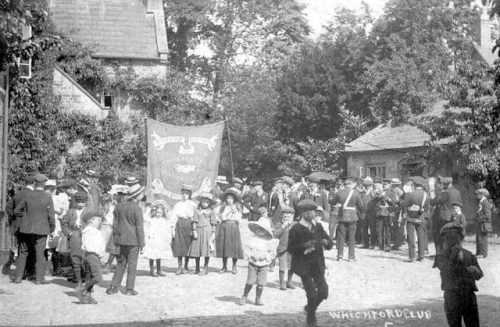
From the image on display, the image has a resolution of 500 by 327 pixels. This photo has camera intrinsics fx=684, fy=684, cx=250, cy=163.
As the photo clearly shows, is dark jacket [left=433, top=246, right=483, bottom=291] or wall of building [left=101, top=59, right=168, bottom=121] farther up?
wall of building [left=101, top=59, right=168, bottom=121]

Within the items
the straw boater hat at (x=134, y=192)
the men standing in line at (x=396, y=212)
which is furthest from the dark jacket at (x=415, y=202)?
the straw boater hat at (x=134, y=192)

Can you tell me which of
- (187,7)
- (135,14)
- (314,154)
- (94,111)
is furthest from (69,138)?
(187,7)

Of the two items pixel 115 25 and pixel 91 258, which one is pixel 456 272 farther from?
pixel 115 25

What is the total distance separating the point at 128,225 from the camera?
10906 mm

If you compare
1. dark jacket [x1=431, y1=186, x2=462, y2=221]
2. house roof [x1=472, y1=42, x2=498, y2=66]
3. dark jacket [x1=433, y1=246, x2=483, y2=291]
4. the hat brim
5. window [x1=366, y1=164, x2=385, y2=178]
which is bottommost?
dark jacket [x1=433, y1=246, x2=483, y2=291]

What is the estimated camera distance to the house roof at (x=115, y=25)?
1247 inches

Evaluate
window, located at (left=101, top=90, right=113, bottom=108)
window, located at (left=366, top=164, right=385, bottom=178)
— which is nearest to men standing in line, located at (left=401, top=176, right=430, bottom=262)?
window, located at (left=366, top=164, right=385, bottom=178)

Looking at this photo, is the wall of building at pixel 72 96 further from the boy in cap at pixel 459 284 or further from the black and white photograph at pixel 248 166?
the boy in cap at pixel 459 284

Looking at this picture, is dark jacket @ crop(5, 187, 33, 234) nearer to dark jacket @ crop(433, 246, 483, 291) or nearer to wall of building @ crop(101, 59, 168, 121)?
dark jacket @ crop(433, 246, 483, 291)

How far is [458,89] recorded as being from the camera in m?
19.4

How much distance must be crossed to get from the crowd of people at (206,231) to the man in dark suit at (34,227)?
0.06 ft

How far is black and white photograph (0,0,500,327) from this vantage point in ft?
31.7

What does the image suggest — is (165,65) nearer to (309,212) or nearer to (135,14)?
(135,14)

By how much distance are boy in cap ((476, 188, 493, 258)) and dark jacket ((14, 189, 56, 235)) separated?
9801mm
